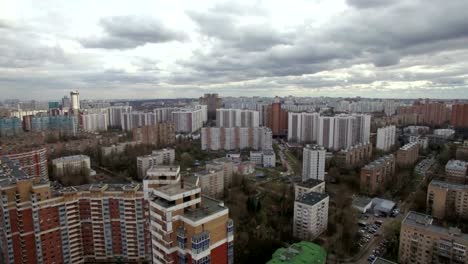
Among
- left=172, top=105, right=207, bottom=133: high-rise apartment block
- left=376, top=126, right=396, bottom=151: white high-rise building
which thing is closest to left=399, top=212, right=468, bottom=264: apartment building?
left=376, top=126, right=396, bottom=151: white high-rise building

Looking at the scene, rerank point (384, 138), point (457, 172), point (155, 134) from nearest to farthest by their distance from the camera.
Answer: point (457, 172)
point (384, 138)
point (155, 134)

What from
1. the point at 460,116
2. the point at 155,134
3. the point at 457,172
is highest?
the point at 460,116

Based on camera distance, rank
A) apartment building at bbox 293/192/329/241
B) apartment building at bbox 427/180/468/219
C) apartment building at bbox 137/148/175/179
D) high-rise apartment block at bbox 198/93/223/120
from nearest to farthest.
A: apartment building at bbox 293/192/329/241
apartment building at bbox 427/180/468/219
apartment building at bbox 137/148/175/179
high-rise apartment block at bbox 198/93/223/120

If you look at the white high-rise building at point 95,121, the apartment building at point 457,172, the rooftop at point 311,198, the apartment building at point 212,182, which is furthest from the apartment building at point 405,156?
the white high-rise building at point 95,121

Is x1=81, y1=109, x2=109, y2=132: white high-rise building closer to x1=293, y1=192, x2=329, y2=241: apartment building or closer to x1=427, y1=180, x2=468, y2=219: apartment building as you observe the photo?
x1=293, y1=192, x2=329, y2=241: apartment building

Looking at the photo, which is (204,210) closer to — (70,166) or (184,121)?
(70,166)

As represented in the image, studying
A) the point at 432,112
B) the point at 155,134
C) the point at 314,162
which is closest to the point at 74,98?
the point at 155,134

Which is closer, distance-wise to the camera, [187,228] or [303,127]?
[187,228]
